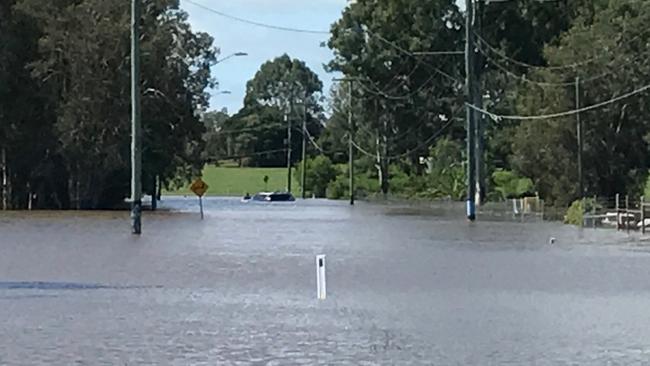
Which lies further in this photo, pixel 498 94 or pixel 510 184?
pixel 498 94

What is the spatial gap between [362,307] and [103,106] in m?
53.3

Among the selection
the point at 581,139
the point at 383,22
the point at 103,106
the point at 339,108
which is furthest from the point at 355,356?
the point at 339,108

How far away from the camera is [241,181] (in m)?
161

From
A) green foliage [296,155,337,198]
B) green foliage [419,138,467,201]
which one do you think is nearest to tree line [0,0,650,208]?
green foliage [419,138,467,201]

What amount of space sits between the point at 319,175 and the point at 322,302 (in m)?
114

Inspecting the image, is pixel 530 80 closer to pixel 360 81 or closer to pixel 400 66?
pixel 400 66

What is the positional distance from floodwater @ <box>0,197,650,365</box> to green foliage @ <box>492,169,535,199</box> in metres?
52.3

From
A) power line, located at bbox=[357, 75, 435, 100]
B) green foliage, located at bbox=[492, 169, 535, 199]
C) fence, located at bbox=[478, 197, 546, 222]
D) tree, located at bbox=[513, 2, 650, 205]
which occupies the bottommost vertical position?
fence, located at bbox=[478, 197, 546, 222]

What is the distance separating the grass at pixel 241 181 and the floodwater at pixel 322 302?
107627 mm

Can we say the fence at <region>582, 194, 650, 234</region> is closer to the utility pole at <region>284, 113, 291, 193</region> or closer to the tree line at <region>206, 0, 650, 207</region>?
the tree line at <region>206, 0, 650, 207</region>

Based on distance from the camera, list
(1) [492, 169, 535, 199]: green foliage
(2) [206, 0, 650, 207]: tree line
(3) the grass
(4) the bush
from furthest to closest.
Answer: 1. (3) the grass
2. (4) the bush
3. (1) [492, 169, 535, 199]: green foliage
4. (2) [206, 0, 650, 207]: tree line

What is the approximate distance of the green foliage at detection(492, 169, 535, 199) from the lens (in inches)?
3893

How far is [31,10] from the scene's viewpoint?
7706 centimetres

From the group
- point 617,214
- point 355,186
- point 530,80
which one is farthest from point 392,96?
point 617,214
